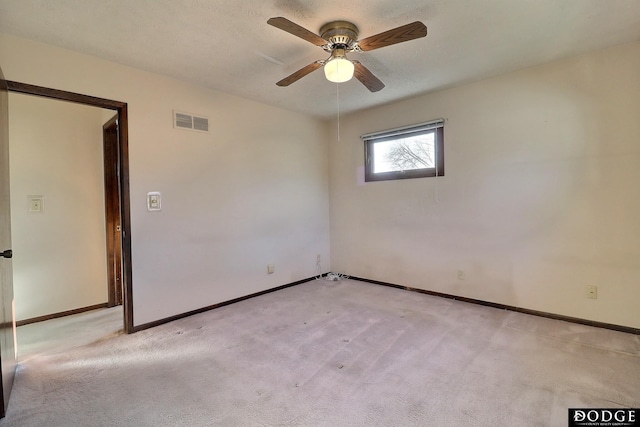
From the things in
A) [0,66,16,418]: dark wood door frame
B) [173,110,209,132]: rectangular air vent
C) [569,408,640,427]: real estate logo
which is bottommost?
[569,408,640,427]: real estate logo

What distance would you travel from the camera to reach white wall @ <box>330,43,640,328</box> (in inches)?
98.2

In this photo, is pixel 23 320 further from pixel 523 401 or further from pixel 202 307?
pixel 523 401

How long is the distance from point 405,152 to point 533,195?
1.49 m

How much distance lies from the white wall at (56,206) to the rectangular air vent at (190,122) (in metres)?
1.22

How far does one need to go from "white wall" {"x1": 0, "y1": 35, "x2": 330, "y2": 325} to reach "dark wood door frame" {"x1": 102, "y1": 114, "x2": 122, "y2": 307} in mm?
1015

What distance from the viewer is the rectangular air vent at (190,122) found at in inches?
118

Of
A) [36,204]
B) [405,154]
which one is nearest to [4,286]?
[36,204]

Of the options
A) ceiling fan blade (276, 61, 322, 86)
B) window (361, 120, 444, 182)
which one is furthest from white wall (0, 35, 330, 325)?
ceiling fan blade (276, 61, 322, 86)

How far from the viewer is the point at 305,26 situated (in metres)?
2.11

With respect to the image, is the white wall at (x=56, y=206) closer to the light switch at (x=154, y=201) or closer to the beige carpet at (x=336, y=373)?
the beige carpet at (x=336, y=373)

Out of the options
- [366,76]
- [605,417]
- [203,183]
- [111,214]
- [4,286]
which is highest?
[366,76]

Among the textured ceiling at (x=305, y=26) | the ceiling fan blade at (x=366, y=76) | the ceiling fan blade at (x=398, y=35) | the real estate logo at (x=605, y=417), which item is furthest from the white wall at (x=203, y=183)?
the real estate logo at (x=605, y=417)

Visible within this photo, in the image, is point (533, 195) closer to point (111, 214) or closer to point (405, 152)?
point (405, 152)

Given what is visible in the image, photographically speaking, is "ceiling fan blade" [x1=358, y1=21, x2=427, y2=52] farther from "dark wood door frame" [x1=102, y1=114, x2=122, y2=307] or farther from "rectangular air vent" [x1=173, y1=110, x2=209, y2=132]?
"dark wood door frame" [x1=102, y1=114, x2=122, y2=307]
